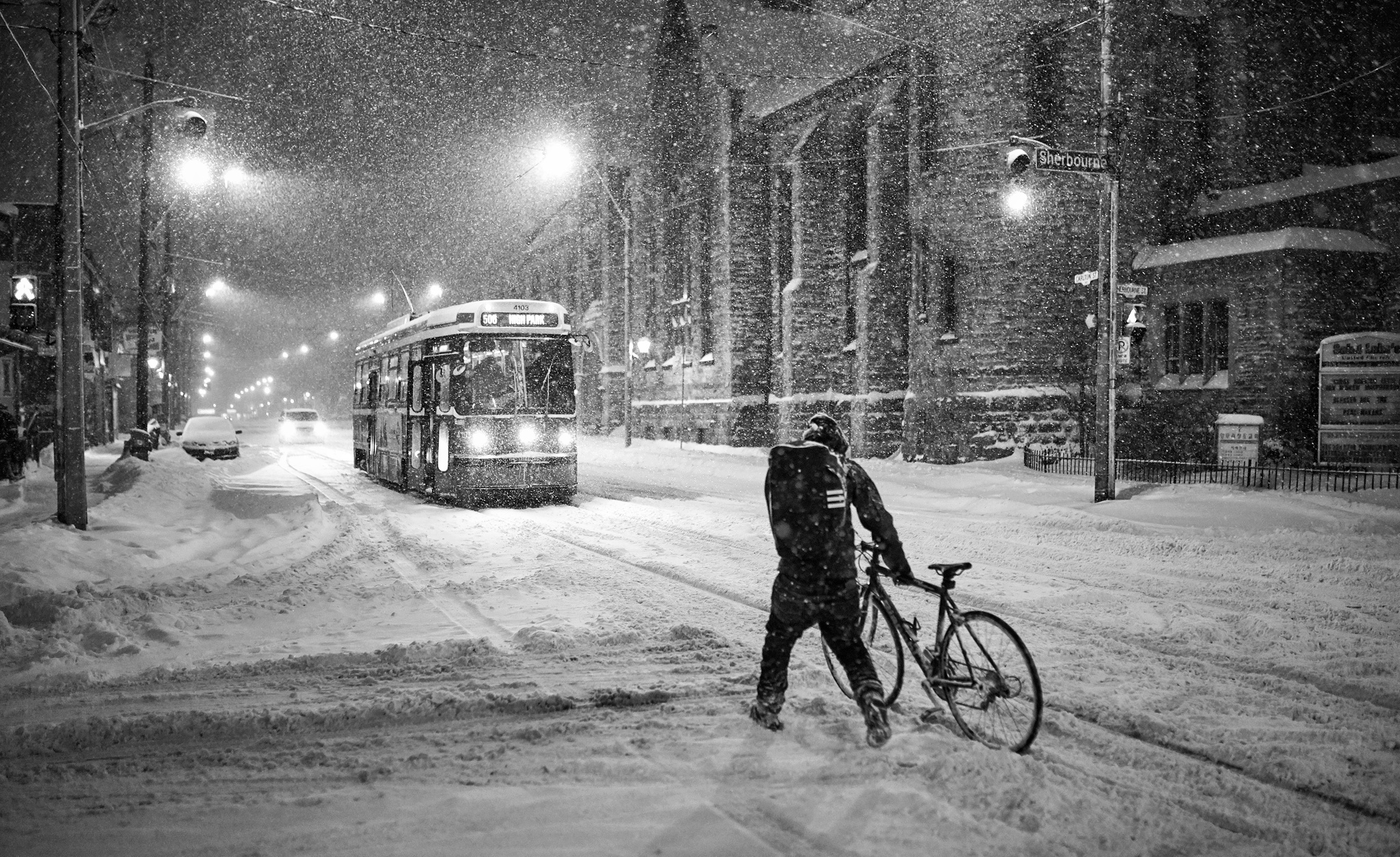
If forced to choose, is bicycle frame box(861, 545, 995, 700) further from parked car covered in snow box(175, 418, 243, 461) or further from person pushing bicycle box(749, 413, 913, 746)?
parked car covered in snow box(175, 418, 243, 461)

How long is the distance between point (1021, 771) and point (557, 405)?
44.9ft

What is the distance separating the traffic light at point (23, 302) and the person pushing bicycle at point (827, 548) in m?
13.4

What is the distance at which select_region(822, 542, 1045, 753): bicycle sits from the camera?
498 cm

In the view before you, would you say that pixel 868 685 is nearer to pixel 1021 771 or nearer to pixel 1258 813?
pixel 1021 771

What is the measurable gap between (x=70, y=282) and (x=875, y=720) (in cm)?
1396

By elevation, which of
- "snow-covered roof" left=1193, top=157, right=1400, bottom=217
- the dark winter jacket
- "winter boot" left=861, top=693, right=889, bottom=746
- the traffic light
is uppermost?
"snow-covered roof" left=1193, top=157, right=1400, bottom=217

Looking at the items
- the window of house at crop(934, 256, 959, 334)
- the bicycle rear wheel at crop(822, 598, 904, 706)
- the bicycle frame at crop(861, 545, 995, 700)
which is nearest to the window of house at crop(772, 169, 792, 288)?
the window of house at crop(934, 256, 959, 334)

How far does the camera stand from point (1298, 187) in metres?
25.7

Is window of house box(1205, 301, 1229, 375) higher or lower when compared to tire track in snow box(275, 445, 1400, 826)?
higher

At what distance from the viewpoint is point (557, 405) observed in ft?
57.6

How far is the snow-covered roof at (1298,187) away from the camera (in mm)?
24673

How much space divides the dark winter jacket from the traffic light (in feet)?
44.2

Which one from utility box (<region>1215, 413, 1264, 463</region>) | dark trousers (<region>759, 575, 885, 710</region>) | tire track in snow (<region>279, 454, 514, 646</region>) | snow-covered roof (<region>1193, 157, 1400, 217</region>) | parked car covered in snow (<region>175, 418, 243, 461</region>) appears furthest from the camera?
parked car covered in snow (<region>175, 418, 243, 461</region>)

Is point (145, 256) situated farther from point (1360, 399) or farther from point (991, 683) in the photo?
point (1360, 399)
